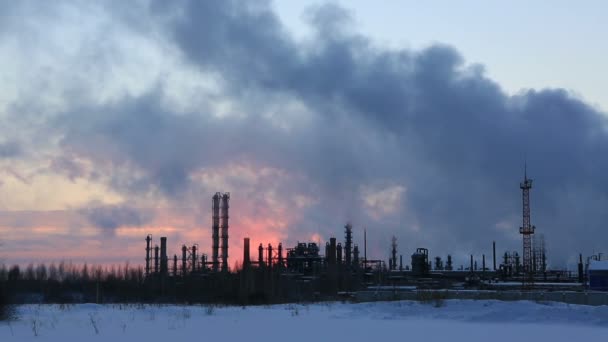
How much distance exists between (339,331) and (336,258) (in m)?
63.1

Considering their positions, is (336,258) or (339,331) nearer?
(339,331)

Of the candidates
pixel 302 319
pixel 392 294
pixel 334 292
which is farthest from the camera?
pixel 334 292

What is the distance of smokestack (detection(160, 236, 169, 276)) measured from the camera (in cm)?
8290

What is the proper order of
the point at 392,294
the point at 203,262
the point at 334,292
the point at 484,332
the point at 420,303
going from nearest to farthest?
the point at 484,332
the point at 420,303
the point at 392,294
the point at 334,292
the point at 203,262

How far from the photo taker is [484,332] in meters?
21.1

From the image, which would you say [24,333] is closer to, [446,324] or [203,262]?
[446,324]

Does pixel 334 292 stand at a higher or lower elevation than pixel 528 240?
lower

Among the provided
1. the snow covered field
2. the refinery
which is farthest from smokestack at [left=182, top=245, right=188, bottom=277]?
the snow covered field

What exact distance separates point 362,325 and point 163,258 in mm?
64343

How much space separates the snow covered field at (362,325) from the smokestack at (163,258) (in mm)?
51806

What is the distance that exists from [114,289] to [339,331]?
65198mm

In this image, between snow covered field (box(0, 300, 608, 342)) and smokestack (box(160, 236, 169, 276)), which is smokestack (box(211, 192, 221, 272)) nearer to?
smokestack (box(160, 236, 169, 276))

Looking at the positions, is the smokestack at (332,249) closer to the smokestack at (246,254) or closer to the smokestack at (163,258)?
the smokestack at (246,254)

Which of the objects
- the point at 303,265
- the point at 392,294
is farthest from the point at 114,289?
the point at 392,294
